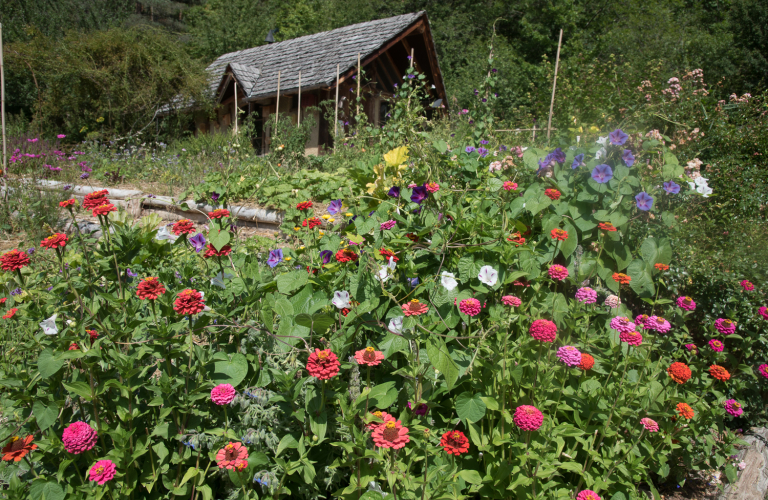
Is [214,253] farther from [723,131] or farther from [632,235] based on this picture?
[723,131]

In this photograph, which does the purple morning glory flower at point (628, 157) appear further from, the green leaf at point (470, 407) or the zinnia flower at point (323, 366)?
the zinnia flower at point (323, 366)

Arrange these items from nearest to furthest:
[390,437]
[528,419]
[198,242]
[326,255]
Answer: [390,437], [528,419], [326,255], [198,242]

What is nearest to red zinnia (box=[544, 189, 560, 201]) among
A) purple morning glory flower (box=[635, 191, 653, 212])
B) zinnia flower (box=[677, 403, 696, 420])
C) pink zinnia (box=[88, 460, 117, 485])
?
purple morning glory flower (box=[635, 191, 653, 212])

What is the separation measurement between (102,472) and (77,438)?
104 millimetres

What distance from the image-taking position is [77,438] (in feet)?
3.54

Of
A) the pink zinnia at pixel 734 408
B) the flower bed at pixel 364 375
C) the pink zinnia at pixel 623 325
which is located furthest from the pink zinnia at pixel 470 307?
the pink zinnia at pixel 734 408

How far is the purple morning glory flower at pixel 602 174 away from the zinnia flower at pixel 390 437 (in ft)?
4.98

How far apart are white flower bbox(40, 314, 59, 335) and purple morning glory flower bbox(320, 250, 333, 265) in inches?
35.0

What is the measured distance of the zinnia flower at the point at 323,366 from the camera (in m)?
1.07

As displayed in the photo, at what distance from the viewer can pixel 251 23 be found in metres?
25.1

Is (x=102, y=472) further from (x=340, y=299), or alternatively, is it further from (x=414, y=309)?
(x=414, y=309)

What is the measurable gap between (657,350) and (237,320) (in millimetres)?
1616

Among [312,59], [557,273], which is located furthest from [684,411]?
[312,59]

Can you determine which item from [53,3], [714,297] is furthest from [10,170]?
[53,3]
